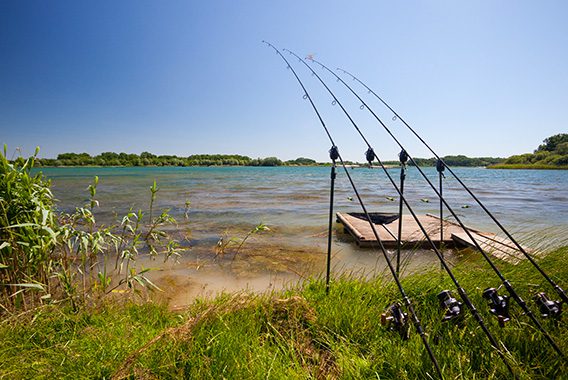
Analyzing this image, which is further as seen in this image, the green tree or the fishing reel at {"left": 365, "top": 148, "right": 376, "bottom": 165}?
the green tree

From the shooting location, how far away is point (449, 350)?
5.91 ft

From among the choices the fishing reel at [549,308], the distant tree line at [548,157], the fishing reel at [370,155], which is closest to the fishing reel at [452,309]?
the fishing reel at [549,308]

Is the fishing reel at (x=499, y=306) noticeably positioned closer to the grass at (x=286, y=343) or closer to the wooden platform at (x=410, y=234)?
the grass at (x=286, y=343)

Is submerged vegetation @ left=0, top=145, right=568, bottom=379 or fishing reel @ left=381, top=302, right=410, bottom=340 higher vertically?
fishing reel @ left=381, top=302, right=410, bottom=340

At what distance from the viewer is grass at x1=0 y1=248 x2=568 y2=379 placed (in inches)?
66.3

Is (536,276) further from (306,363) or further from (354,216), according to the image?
(354,216)

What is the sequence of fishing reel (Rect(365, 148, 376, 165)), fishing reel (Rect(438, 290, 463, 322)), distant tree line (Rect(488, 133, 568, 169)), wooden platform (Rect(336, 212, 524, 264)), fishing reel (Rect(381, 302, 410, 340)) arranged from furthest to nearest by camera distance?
distant tree line (Rect(488, 133, 568, 169)), wooden platform (Rect(336, 212, 524, 264)), fishing reel (Rect(365, 148, 376, 165)), fishing reel (Rect(438, 290, 463, 322)), fishing reel (Rect(381, 302, 410, 340))

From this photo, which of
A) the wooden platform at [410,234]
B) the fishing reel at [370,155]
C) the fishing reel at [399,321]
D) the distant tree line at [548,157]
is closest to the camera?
the fishing reel at [399,321]

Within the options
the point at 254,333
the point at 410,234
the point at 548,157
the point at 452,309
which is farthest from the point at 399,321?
the point at 548,157

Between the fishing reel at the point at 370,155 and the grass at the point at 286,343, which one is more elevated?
the fishing reel at the point at 370,155

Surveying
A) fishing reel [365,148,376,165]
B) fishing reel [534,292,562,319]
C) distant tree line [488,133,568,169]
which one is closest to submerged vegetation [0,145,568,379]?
fishing reel [534,292,562,319]

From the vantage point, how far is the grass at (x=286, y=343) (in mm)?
1685

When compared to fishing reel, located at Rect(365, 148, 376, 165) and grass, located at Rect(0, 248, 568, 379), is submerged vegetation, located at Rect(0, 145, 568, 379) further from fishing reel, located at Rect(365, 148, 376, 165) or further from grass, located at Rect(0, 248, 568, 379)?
fishing reel, located at Rect(365, 148, 376, 165)

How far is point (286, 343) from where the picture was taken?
6.81 ft
